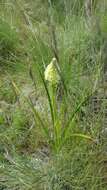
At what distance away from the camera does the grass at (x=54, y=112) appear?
5.87ft

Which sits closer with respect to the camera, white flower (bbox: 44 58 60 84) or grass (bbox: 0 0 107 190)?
white flower (bbox: 44 58 60 84)

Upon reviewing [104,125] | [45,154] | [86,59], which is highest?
[86,59]

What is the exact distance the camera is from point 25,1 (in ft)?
11.1

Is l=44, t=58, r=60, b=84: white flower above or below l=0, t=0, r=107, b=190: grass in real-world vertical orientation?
above

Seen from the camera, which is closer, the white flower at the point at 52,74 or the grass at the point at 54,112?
the white flower at the point at 52,74

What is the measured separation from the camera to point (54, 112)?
1743mm

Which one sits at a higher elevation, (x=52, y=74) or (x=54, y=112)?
(x=52, y=74)

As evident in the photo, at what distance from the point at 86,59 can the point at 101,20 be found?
1.37ft

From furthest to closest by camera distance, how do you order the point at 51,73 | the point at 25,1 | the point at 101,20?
the point at 25,1
the point at 101,20
the point at 51,73

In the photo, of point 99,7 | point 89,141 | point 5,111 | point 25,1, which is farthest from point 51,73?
point 25,1

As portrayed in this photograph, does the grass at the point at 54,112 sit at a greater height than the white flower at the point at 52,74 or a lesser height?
lesser

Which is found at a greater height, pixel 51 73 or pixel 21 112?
pixel 51 73

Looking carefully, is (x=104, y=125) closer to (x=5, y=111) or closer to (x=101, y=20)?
(x=5, y=111)

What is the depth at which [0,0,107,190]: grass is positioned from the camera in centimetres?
179
